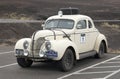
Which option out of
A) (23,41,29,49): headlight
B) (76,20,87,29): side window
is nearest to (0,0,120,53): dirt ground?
(76,20,87,29): side window

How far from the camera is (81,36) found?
15133 mm

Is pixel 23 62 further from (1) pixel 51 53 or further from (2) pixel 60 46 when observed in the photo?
(2) pixel 60 46

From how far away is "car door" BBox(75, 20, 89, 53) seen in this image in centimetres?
1485

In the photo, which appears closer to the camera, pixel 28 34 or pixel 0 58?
pixel 0 58

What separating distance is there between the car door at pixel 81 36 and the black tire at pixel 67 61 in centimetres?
96

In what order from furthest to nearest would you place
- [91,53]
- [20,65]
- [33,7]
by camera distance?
[33,7] < [91,53] < [20,65]

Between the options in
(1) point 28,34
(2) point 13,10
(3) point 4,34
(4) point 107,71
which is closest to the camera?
(4) point 107,71

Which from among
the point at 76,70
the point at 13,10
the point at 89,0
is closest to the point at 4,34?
the point at 76,70

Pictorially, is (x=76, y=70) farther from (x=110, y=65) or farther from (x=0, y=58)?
(x=0, y=58)

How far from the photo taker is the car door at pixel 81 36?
48.7 ft

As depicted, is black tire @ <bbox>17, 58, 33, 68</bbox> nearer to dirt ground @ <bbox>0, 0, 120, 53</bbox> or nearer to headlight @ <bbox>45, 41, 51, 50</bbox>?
headlight @ <bbox>45, 41, 51, 50</bbox>

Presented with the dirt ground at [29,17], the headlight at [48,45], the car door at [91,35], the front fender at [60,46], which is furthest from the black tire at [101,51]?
the dirt ground at [29,17]

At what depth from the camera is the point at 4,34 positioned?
89.0 feet

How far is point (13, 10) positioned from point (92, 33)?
102 ft
